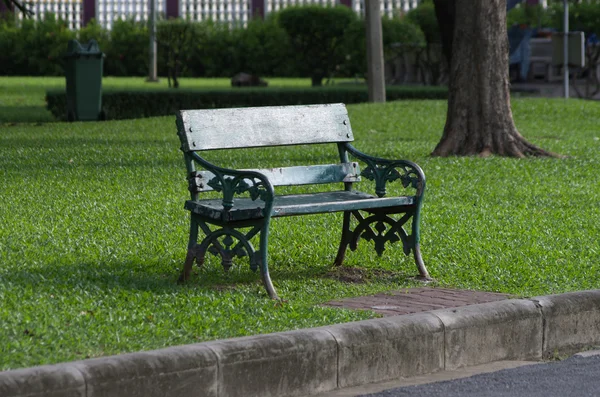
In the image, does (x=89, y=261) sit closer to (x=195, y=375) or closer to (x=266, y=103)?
(x=195, y=375)

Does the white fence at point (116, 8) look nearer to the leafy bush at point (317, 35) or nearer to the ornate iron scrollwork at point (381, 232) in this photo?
the leafy bush at point (317, 35)

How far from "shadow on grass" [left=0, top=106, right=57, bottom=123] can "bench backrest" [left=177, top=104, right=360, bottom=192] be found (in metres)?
13.3

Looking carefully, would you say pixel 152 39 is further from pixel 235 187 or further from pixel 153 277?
pixel 235 187

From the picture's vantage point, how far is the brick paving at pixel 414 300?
6027 millimetres

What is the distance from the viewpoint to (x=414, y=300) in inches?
247

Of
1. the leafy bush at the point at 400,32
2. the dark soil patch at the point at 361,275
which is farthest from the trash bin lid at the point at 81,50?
the dark soil patch at the point at 361,275

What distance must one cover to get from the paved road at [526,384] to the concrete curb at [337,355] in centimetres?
21

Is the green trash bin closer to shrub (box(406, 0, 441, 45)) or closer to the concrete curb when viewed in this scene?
shrub (box(406, 0, 441, 45))

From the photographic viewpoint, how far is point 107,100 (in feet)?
68.9

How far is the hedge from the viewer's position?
21.0 metres

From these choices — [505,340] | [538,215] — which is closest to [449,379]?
[505,340]

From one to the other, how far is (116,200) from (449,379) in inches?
195

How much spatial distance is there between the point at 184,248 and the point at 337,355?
2.68 meters

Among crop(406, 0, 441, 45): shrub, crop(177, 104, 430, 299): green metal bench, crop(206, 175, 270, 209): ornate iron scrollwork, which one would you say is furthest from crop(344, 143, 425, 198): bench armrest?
crop(406, 0, 441, 45): shrub
